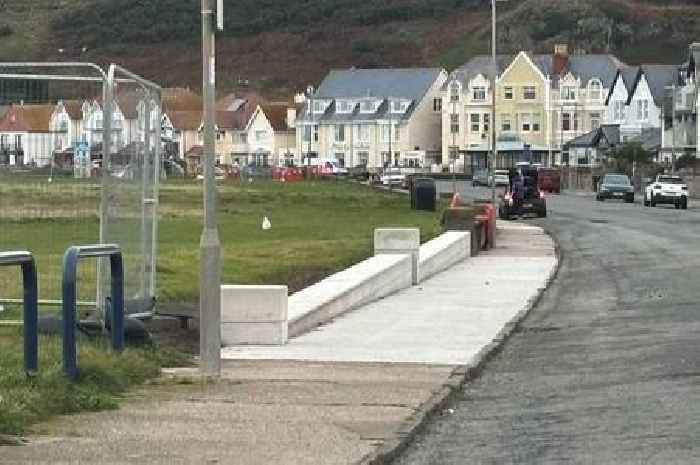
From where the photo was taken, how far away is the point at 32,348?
12.5 metres

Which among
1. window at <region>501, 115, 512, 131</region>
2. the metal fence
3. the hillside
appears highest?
the hillside

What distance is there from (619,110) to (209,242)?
12402 centimetres

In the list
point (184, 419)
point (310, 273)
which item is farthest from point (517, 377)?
point (310, 273)

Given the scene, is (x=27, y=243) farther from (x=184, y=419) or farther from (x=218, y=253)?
(x=184, y=419)

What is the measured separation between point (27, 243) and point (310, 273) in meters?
8.82

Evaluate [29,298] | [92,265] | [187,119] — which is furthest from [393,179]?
[29,298]

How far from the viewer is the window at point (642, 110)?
5197 inches

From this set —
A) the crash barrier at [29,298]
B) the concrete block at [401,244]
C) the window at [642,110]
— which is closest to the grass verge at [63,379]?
the crash barrier at [29,298]

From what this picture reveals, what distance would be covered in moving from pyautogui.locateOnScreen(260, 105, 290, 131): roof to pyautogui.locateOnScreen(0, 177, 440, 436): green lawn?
337 feet

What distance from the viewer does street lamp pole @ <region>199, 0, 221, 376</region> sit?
14250mm

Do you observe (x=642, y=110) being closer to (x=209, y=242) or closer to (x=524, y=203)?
(x=524, y=203)

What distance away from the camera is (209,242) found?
46.8 ft

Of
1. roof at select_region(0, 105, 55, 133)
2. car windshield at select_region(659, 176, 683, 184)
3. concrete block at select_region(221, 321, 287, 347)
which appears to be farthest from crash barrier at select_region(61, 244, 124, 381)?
car windshield at select_region(659, 176, 683, 184)

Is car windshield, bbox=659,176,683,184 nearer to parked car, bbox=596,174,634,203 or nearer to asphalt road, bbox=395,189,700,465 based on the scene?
parked car, bbox=596,174,634,203
